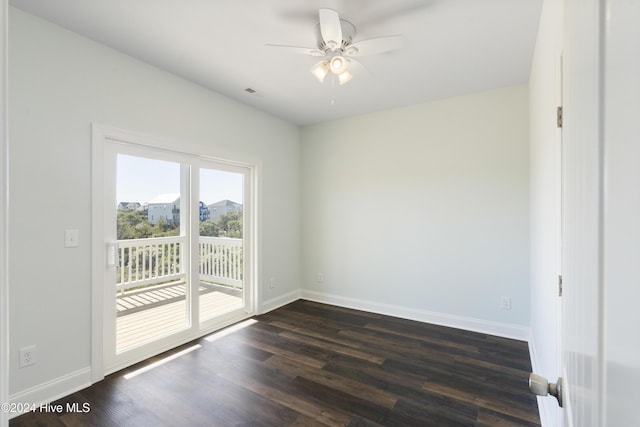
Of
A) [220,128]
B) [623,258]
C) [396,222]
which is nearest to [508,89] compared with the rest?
[396,222]

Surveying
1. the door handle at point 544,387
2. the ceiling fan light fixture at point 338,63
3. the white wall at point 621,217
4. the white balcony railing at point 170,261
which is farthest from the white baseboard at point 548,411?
the white balcony railing at point 170,261

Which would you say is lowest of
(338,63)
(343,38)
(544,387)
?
(544,387)

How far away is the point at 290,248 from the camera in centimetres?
437

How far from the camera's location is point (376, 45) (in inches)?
80.5

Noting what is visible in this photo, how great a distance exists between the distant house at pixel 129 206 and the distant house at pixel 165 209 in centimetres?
10

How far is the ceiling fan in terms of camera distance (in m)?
1.90

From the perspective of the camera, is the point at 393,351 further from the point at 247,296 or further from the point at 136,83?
the point at 136,83

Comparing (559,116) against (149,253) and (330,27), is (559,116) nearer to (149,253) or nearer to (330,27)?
(330,27)

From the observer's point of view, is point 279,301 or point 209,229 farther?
point 279,301

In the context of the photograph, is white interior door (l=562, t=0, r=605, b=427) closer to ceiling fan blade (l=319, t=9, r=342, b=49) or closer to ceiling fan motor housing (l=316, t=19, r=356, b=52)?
ceiling fan blade (l=319, t=9, r=342, b=49)

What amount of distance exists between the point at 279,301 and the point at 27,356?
2.62 meters

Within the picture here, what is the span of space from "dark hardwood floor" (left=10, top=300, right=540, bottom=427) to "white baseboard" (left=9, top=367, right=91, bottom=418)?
7 cm

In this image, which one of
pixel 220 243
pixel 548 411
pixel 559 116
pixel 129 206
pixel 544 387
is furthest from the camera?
pixel 220 243

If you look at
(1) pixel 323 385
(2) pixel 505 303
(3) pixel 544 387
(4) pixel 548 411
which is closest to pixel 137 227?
(1) pixel 323 385
